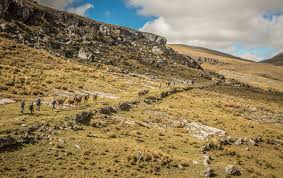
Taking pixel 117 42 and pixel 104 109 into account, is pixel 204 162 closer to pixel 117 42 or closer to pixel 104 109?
pixel 104 109

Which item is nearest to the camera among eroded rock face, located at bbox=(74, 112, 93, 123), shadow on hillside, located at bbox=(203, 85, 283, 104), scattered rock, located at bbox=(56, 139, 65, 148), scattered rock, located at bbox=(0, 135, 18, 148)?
scattered rock, located at bbox=(0, 135, 18, 148)

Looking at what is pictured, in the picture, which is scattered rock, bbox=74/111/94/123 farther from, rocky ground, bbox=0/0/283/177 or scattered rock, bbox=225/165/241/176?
scattered rock, bbox=225/165/241/176

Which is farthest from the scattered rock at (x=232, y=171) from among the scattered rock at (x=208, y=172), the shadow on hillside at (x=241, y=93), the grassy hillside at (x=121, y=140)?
the shadow on hillside at (x=241, y=93)

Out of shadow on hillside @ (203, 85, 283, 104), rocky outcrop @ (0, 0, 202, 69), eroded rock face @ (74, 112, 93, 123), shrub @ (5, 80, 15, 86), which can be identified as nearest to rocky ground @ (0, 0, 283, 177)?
eroded rock face @ (74, 112, 93, 123)

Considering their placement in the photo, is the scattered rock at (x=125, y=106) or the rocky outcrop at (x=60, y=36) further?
the rocky outcrop at (x=60, y=36)

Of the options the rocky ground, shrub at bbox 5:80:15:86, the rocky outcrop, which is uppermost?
the rocky outcrop

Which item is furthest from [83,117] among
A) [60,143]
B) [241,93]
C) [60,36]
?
[241,93]

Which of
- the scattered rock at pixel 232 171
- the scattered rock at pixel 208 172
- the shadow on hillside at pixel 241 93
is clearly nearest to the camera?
the scattered rock at pixel 208 172

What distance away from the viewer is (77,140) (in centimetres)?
3081

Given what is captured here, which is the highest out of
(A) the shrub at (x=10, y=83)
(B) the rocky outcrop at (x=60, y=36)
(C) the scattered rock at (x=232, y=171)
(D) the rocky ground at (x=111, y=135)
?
(B) the rocky outcrop at (x=60, y=36)

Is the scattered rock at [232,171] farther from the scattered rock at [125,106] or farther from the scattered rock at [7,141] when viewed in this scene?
the scattered rock at [125,106]

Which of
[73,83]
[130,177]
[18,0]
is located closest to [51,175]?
[130,177]

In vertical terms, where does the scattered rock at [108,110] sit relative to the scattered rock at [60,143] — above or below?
above

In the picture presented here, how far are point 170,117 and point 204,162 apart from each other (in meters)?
20.3
